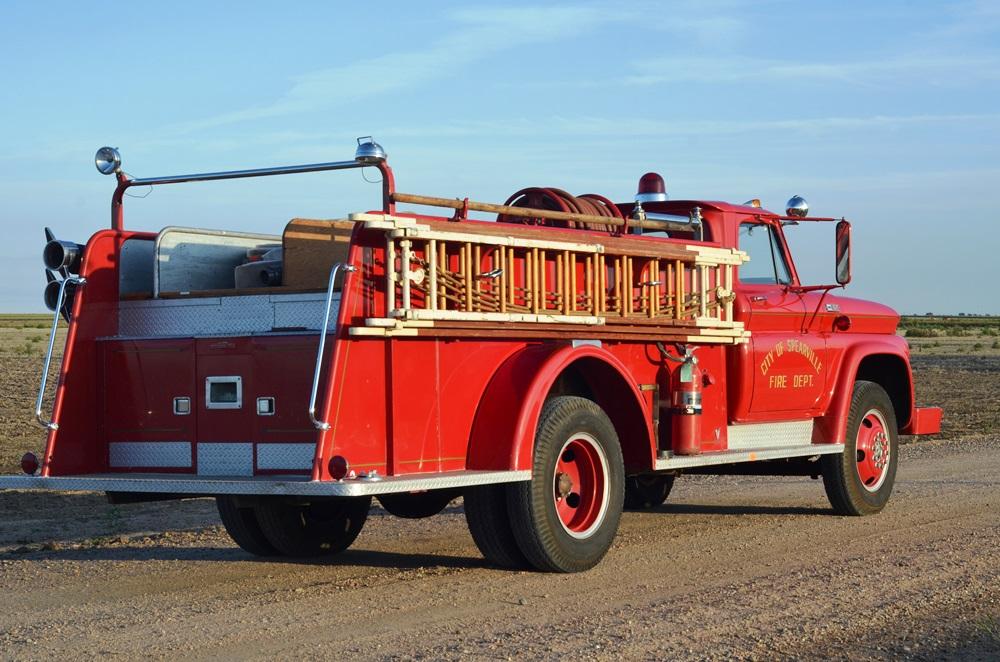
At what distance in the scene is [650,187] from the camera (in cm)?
1095

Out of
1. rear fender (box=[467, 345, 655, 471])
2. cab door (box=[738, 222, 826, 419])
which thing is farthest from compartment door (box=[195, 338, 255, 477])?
cab door (box=[738, 222, 826, 419])

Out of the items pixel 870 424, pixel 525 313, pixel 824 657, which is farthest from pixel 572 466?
pixel 870 424

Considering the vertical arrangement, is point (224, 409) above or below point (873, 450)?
above

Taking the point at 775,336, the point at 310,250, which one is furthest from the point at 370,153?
the point at 775,336

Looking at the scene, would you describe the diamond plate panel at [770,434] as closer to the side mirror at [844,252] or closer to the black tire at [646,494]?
the side mirror at [844,252]

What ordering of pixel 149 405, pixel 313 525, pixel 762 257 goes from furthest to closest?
pixel 762 257 → pixel 313 525 → pixel 149 405

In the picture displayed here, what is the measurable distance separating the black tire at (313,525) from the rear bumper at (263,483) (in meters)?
1.18

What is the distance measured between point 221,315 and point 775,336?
4387 mm

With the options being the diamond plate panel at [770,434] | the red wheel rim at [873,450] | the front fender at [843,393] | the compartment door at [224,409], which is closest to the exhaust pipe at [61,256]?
the compartment door at [224,409]

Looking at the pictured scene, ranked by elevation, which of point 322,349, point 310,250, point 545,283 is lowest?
point 322,349

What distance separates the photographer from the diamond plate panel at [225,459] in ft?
26.0

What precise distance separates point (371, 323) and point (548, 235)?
1566mm

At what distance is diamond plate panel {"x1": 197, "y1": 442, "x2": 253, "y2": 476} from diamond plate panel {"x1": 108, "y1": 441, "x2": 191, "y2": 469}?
0.37 feet

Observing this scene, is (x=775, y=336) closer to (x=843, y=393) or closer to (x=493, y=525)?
(x=843, y=393)
